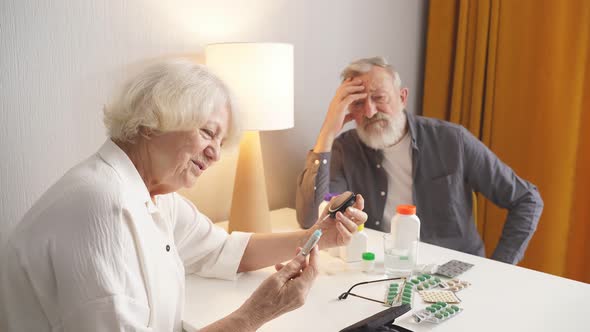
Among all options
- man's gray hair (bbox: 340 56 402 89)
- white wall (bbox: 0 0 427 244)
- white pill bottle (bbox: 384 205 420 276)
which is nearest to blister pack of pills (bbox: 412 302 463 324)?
white pill bottle (bbox: 384 205 420 276)

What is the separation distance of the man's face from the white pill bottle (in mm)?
597

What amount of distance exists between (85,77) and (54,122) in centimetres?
16

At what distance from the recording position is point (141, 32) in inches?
65.0

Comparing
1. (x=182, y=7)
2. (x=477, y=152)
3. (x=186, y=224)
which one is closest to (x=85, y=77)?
(x=182, y=7)

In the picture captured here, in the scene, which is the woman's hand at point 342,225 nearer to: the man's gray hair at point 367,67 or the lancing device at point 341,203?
the lancing device at point 341,203

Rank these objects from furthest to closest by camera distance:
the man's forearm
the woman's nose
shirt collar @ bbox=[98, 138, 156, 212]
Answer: the man's forearm → the woman's nose → shirt collar @ bbox=[98, 138, 156, 212]

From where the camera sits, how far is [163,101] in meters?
1.01

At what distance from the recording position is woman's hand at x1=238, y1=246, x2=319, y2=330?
39.8 inches

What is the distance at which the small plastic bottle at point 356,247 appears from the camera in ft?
4.80

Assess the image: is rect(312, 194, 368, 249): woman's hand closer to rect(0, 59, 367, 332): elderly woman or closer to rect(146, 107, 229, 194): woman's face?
rect(0, 59, 367, 332): elderly woman

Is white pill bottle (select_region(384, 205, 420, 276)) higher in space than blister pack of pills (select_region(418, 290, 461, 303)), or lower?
higher

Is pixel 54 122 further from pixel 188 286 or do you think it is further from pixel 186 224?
pixel 188 286

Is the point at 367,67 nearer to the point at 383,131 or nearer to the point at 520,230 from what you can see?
the point at 383,131

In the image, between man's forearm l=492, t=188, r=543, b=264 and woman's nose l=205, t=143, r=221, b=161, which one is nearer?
woman's nose l=205, t=143, r=221, b=161
